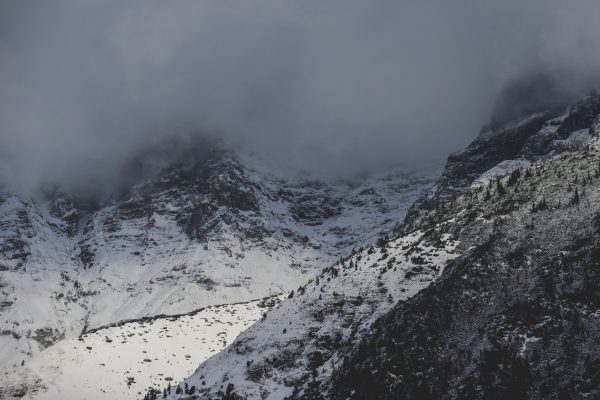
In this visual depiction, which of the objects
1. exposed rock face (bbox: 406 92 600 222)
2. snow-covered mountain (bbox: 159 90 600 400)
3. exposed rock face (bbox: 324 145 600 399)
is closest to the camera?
exposed rock face (bbox: 324 145 600 399)

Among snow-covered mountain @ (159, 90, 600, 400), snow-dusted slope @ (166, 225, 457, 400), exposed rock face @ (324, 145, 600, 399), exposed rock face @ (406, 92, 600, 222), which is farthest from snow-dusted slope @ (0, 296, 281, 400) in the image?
exposed rock face @ (406, 92, 600, 222)

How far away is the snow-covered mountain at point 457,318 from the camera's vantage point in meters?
30.0

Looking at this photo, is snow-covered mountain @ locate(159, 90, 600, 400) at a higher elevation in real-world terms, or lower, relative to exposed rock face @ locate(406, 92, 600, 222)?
lower

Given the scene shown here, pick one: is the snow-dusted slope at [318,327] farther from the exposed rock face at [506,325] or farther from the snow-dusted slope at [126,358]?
the snow-dusted slope at [126,358]

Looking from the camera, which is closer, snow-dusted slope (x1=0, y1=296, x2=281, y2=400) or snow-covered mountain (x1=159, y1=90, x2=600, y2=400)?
snow-covered mountain (x1=159, y1=90, x2=600, y2=400)

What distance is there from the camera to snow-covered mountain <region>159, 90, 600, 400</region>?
30.0 m

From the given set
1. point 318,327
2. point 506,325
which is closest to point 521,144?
point 318,327

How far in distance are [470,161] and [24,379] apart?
162 metres

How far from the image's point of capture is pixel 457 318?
1346 inches

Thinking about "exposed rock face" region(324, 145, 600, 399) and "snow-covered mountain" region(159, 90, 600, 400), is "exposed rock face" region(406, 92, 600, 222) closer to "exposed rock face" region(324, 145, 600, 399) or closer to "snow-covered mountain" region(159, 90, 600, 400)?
"snow-covered mountain" region(159, 90, 600, 400)

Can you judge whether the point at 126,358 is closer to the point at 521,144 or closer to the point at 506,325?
the point at 506,325

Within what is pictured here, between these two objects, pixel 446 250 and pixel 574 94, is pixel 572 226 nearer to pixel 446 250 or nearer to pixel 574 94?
pixel 446 250

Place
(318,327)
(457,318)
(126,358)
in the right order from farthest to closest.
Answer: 1. (126,358)
2. (318,327)
3. (457,318)

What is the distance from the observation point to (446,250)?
4362 centimetres
